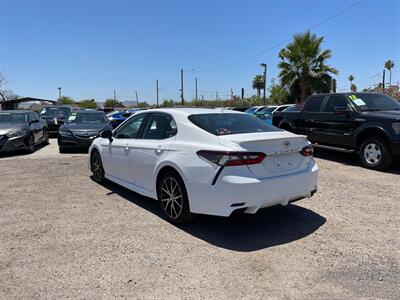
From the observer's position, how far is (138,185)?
18.0 feet

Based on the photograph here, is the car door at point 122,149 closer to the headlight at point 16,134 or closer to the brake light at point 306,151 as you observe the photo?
the brake light at point 306,151

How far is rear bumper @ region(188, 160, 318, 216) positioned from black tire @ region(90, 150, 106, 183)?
10.4 ft

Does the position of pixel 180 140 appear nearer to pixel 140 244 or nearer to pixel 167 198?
pixel 167 198

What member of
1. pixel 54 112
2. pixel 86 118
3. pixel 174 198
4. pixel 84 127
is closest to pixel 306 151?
pixel 174 198

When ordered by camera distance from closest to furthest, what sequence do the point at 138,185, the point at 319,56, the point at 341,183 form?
1. the point at 138,185
2. the point at 341,183
3. the point at 319,56

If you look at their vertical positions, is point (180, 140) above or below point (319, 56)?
below

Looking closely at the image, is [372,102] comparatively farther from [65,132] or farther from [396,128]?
[65,132]

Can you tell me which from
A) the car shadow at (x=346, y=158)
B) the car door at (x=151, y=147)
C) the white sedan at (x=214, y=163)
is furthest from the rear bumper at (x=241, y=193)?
the car shadow at (x=346, y=158)

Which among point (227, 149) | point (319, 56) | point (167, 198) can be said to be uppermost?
point (319, 56)

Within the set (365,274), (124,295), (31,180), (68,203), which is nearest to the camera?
(124,295)

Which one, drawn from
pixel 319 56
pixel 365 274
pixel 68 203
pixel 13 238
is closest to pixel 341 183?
pixel 365 274

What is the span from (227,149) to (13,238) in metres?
2.86

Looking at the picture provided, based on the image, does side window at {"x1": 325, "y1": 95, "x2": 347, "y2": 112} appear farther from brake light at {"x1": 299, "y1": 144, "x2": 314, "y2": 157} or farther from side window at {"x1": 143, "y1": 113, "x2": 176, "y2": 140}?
side window at {"x1": 143, "y1": 113, "x2": 176, "y2": 140}

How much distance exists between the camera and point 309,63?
98.2ft
